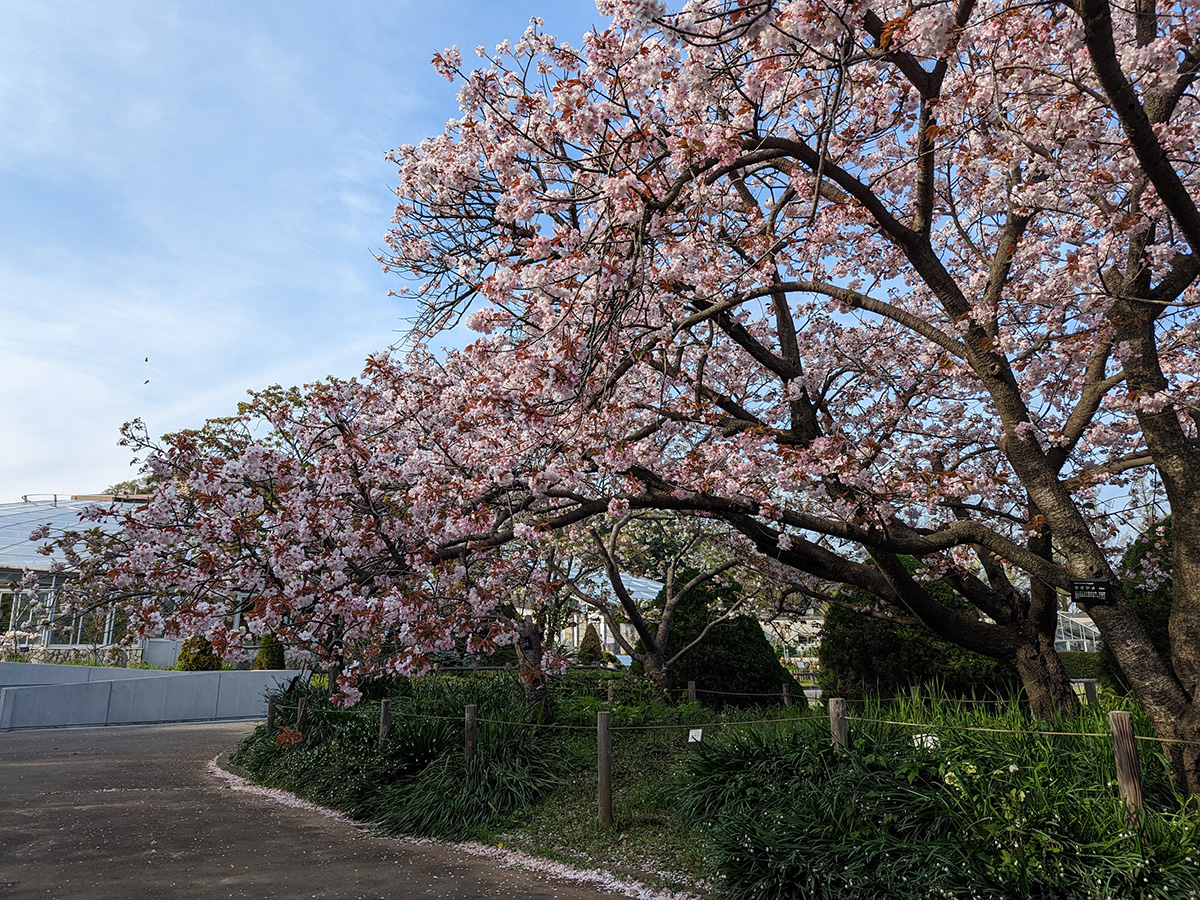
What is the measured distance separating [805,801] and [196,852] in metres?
4.96

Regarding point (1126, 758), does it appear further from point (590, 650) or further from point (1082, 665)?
point (1082, 665)

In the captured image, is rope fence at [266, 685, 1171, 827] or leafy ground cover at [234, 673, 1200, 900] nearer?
leafy ground cover at [234, 673, 1200, 900]

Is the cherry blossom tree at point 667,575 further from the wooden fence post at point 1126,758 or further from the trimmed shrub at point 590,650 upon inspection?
the wooden fence post at point 1126,758

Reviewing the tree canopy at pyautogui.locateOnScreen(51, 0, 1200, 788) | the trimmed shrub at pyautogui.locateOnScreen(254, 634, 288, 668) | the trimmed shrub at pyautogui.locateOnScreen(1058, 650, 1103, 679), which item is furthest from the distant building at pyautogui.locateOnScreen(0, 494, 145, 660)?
the trimmed shrub at pyautogui.locateOnScreen(1058, 650, 1103, 679)

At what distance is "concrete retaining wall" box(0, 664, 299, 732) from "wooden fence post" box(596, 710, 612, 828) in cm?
957

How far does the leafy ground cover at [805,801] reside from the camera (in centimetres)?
421

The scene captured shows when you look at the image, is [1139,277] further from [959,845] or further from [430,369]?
[430,369]

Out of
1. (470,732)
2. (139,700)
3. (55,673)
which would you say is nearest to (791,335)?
(470,732)

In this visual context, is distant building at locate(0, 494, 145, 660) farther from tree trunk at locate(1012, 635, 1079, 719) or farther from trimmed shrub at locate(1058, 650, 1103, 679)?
trimmed shrub at locate(1058, 650, 1103, 679)

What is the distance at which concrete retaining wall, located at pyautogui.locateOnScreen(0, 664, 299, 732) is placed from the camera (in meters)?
16.1

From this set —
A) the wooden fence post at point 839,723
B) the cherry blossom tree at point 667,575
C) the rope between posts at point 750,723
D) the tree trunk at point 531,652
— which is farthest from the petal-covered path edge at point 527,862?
the cherry blossom tree at point 667,575

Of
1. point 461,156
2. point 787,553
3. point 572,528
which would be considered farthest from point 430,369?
point 787,553

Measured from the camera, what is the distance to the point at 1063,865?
409 centimetres

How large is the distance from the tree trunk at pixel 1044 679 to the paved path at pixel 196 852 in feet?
14.4
